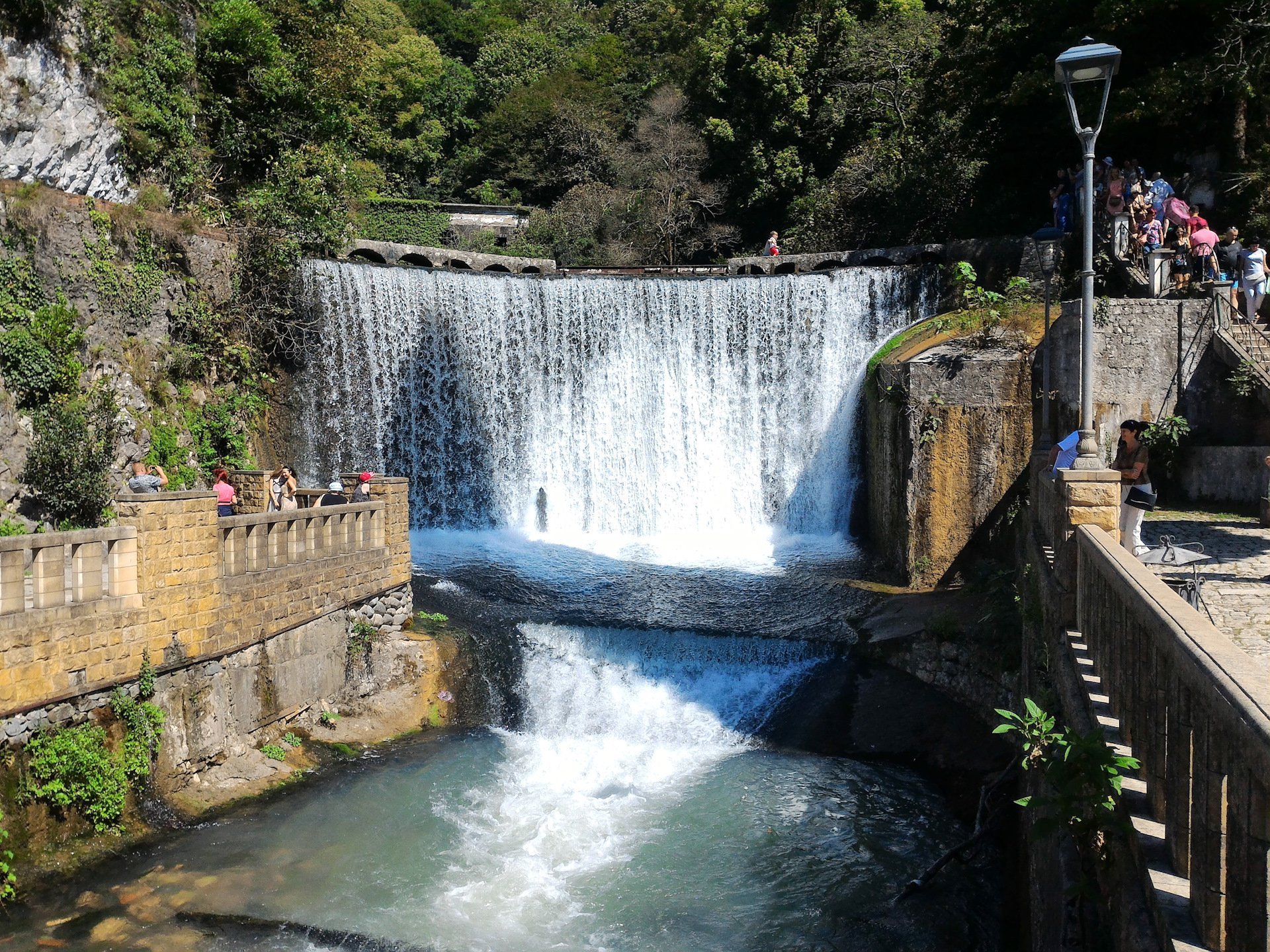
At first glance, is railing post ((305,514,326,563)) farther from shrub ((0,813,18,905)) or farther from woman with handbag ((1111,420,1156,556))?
woman with handbag ((1111,420,1156,556))

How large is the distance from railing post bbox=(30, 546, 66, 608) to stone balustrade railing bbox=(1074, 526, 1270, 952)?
8.28 metres

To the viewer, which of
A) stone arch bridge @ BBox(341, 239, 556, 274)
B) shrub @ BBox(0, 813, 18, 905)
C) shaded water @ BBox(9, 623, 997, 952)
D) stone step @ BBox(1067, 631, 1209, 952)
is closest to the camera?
stone step @ BBox(1067, 631, 1209, 952)

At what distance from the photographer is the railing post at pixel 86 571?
9.27 m

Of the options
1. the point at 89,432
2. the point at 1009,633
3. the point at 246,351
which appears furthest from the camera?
the point at 246,351

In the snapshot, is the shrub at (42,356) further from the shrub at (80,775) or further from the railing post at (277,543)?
the shrub at (80,775)

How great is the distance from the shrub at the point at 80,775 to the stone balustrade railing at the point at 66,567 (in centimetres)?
114

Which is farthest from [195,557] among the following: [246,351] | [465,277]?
[465,277]

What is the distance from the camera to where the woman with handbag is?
906 cm

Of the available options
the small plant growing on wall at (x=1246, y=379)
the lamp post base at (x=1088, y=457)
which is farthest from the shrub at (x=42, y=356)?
the small plant growing on wall at (x=1246, y=379)

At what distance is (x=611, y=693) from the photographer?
13531 millimetres

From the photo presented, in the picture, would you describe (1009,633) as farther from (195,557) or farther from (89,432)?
(89,432)

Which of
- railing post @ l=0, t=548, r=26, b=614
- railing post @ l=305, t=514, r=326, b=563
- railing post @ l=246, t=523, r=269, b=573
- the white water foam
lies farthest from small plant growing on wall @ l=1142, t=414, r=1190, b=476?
railing post @ l=0, t=548, r=26, b=614

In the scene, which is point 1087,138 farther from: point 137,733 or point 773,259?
point 773,259

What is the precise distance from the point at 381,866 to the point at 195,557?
11.7ft
